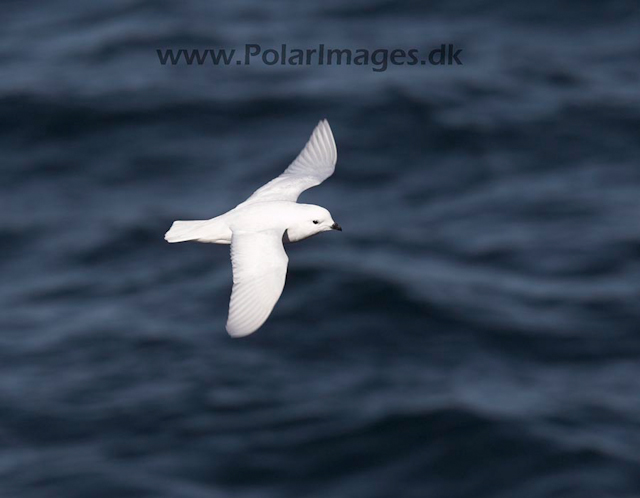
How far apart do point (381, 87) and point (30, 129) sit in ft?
20.2

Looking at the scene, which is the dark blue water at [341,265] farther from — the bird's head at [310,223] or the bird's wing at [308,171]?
the bird's head at [310,223]

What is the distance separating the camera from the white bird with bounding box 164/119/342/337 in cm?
990

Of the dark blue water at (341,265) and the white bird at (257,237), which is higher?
the dark blue water at (341,265)

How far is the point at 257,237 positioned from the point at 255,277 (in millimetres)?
458

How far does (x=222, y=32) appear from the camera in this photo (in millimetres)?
23953

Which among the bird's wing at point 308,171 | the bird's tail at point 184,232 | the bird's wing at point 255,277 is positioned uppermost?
the bird's wing at point 308,171

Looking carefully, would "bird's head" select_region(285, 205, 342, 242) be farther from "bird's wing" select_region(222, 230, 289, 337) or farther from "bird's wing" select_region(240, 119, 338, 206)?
"bird's wing" select_region(240, 119, 338, 206)

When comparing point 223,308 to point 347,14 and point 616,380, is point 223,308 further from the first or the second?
point 347,14

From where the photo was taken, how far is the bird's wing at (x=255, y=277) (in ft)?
32.1

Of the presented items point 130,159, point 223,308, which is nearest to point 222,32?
point 130,159

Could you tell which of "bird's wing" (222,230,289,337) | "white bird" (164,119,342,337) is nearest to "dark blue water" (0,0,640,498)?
"white bird" (164,119,342,337)

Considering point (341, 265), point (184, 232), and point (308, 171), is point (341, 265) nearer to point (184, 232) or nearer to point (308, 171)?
point (308, 171)

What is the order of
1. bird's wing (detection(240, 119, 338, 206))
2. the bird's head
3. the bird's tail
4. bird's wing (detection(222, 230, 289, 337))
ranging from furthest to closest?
bird's wing (detection(240, 119, 338, 206)) < the bird's head < the bird's tail < bird's wing (detection(222, 230, 289, 337))

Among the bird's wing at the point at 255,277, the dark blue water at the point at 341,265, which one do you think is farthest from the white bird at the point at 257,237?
the dark blue water at the point at 341,265
